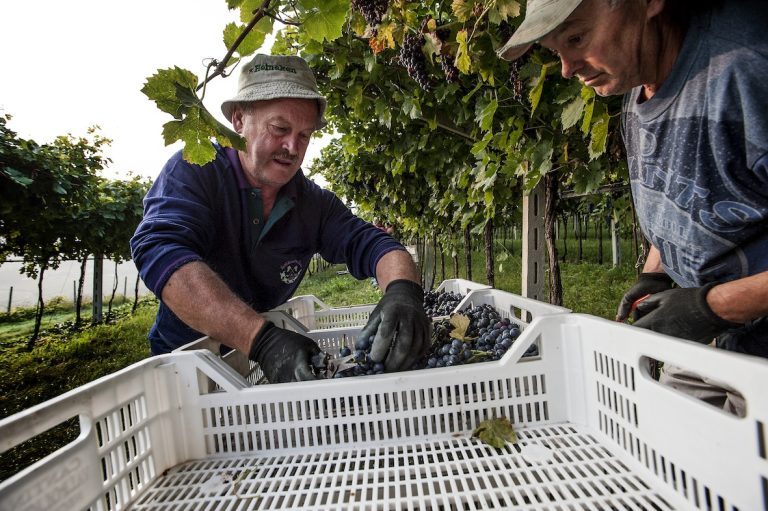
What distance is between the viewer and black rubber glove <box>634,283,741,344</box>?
3.39ft

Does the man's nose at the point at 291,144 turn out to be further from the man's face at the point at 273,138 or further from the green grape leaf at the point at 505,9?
the green grape leaf at the point at 505,9

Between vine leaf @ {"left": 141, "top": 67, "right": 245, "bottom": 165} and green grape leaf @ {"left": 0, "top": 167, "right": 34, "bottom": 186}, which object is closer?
vine leaf @ {"left": 141, "top": 67, "right": 245, "bottom": 165}

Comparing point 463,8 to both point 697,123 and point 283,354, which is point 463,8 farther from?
point 283,354

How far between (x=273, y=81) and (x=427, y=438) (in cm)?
166

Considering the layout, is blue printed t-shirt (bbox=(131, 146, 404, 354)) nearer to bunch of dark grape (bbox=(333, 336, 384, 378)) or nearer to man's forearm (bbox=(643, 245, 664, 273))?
bunch of dark grape (bbox=(333, 336, 384, 378))

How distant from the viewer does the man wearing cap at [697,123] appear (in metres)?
0.97

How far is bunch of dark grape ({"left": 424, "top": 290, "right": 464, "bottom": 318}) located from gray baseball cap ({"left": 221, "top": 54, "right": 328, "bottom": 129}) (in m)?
1.48

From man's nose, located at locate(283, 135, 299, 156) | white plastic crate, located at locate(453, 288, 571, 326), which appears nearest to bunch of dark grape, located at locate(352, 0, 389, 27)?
man's nose, located at locate(283, 135, 299, 156)

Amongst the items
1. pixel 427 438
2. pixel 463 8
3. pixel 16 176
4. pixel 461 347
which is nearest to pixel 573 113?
pixel 463 8

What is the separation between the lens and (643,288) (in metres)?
1.48

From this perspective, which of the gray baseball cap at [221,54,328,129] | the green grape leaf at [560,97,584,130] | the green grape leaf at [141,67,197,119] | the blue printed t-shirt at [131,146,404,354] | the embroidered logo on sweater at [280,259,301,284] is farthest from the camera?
the embroidered logo on sweater at [280,259,301,284]

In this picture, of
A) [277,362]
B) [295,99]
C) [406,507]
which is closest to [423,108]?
[295,99]

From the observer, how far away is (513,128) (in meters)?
2.37

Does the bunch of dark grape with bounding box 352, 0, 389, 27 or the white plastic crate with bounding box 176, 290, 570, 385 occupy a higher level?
the bunch of dark grape with bounding box 352, 0, 389, 27
